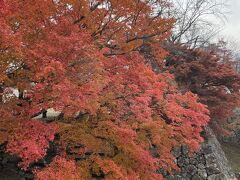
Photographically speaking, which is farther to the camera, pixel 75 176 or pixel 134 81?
pixel 134 81

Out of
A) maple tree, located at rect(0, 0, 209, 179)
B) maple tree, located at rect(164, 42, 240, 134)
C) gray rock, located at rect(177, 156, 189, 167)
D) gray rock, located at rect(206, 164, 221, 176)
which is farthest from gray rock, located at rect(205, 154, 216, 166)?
maple tree, located at rect(0, 0, 209, 179)

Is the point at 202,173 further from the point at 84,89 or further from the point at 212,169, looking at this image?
the point at 84,89

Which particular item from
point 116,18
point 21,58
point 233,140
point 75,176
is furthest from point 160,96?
point 233,140

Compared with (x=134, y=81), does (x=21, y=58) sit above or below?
below

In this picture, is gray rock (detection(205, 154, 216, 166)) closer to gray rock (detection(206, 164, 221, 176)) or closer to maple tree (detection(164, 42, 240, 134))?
gray rock (detection(206, 164, 221, 176))

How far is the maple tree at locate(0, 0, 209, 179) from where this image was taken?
923 centimetres

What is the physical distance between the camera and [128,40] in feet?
45.9

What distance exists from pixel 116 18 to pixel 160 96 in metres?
3.55

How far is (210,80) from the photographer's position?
2208cm

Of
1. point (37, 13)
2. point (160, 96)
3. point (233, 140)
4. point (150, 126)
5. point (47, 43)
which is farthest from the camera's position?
point (233, 140)

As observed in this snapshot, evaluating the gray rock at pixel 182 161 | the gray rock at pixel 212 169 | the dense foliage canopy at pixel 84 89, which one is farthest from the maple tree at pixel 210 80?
the dense foliage canopy at pixel 84 89

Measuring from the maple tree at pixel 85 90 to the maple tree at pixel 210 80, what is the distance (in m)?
6.52

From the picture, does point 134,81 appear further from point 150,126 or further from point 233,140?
point 233,140

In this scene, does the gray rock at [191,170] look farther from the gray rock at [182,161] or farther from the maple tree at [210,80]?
the maple tree at [210,80]
